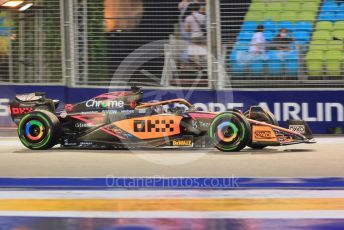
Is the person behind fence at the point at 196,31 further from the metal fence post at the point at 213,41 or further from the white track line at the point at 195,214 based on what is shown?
the white track line at the point at 195,214

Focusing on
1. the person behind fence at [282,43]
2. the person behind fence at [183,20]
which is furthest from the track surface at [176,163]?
the person behind fence at [183,20]

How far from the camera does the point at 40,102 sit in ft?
28.4

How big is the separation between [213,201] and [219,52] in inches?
275

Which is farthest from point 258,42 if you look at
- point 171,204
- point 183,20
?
point 171,204

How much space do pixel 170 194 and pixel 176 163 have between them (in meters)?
1.75

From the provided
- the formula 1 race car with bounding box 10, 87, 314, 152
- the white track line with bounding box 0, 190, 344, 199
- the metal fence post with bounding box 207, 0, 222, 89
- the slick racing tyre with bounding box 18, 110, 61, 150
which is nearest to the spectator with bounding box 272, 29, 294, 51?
the metal fence post with bounding box 207, 0, 222, 89

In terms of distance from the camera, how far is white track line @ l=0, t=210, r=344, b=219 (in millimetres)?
4434

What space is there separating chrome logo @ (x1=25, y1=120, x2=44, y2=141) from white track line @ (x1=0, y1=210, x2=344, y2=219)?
368cm

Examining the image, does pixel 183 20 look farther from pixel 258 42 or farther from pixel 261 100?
pixel 261 100

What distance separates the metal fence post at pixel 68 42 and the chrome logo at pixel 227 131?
15.9ft

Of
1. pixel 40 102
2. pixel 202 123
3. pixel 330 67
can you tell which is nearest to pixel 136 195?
pixel 202 123

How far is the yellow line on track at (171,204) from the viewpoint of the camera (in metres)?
4.73

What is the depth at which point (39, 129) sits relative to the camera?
832 centimetres

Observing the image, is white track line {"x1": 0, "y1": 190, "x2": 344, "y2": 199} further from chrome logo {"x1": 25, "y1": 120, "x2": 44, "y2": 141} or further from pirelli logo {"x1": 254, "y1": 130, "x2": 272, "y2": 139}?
chrome logo {"x1": 25, "y1": 120, "x2": 44, "y2": 141}
